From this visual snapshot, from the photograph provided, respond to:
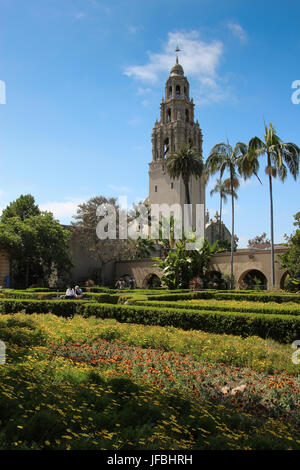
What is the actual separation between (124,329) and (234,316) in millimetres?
3112

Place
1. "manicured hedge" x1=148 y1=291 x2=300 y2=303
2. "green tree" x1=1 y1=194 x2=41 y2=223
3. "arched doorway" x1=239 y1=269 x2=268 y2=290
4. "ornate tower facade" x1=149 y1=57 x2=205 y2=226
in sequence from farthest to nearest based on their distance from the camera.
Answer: "ornate tower facade" x1=149 y1=57 x2=205 y2=226, "green tree" x1=1 y1=194 x2=41 y2=223, "arched doorway" x1=239 y1=269 x2=268 y2=290, "manicured hedge" x1=148 y1=291 x2=300 y2=303

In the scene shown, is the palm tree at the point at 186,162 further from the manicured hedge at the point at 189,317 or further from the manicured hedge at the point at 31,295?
the manicured hedge at the point at 189,317

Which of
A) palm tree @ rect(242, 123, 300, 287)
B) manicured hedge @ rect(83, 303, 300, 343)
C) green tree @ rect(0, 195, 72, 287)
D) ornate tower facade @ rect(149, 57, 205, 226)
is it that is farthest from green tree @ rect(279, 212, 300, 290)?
ornate tower facade @ rect(149, 57, 205, 226)

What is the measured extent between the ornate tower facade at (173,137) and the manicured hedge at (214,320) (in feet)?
133

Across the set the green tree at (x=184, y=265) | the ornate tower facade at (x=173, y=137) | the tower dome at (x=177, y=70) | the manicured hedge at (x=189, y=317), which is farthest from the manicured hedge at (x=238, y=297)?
the tower dome at (x=177, y=70)

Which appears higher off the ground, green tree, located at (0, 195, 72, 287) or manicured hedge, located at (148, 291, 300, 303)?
green tree, located at (0, 195, 72, 287)

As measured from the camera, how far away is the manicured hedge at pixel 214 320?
9625mm

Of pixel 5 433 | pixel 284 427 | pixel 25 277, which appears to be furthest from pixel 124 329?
pixel 25 277

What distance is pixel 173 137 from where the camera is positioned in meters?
52.6

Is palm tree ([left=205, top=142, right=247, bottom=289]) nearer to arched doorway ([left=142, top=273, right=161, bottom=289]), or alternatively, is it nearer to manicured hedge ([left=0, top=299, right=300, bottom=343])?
arched doorway ([left=142, top=273, right=161, bottom=289])

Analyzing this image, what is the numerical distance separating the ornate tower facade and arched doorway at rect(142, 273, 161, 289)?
16961 mm

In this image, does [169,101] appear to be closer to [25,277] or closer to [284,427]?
[25,277]

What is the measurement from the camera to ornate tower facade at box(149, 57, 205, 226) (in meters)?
52.7

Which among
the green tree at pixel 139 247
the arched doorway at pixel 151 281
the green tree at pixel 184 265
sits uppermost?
the green tree at pixel 139 247
